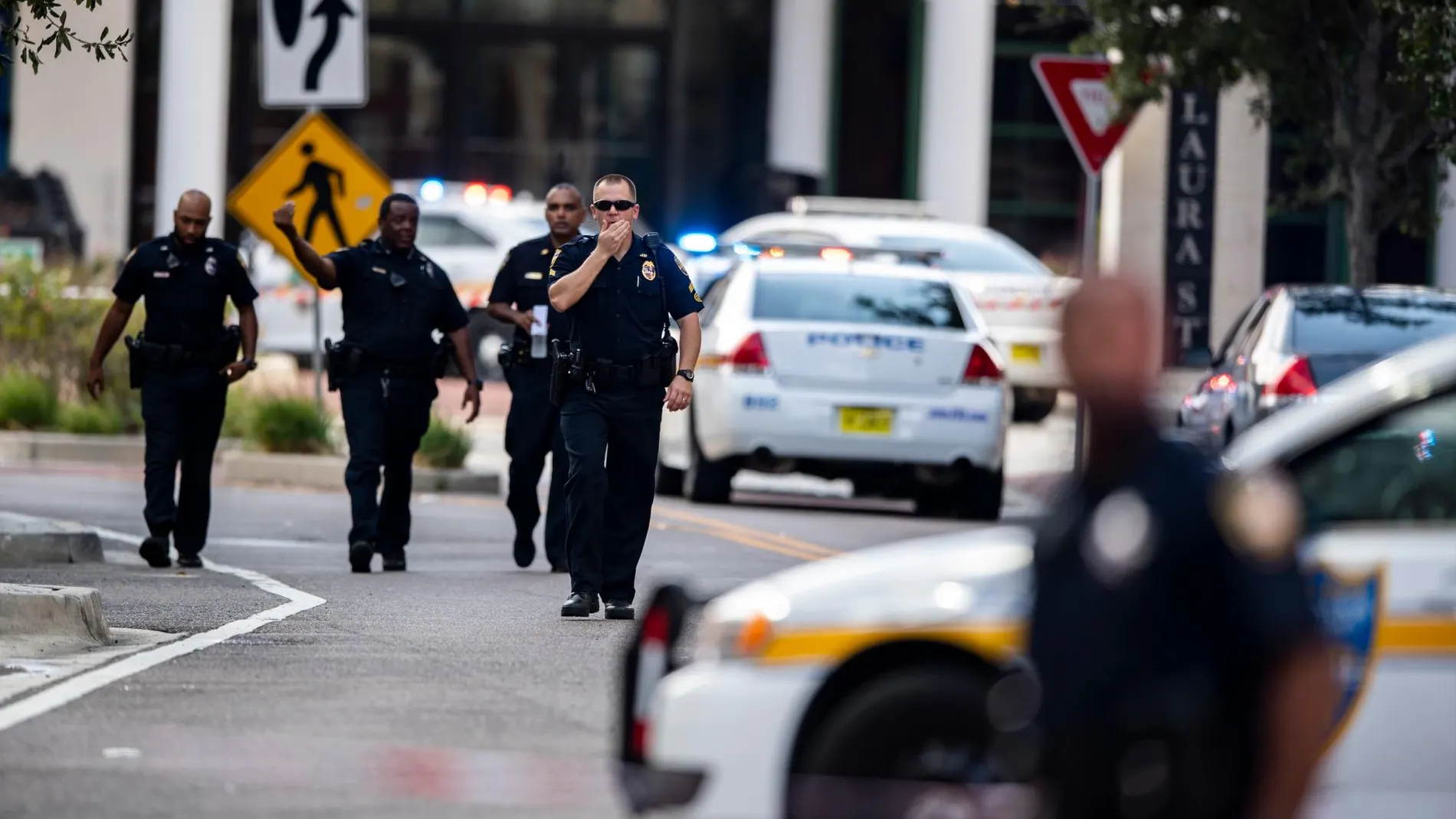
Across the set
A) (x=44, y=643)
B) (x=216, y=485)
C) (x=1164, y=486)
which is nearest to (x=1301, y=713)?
(x=1164, y=486)

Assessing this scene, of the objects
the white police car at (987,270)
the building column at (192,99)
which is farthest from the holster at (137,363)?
the building column at (192,99)

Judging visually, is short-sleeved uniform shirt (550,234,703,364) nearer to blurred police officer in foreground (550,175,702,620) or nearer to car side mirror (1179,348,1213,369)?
blurred police officer in foreground (550,175,702,620)

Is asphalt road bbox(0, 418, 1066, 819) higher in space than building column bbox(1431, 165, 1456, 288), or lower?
lower

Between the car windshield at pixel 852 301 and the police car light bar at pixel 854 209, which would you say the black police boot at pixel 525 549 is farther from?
the police car light bar at pixel 854 209

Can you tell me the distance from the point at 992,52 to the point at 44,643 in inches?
1080

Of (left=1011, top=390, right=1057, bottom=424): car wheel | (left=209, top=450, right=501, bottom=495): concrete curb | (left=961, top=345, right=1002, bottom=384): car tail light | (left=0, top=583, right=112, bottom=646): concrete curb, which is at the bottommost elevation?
(left=209, top=450, right=501, bottom=495): concrete curb

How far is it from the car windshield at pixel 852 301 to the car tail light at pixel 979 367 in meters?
0.24

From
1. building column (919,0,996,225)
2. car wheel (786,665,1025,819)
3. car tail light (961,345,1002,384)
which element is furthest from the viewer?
building column (919,0,996,225)

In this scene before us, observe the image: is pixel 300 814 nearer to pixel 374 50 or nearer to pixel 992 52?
pixel 992 52

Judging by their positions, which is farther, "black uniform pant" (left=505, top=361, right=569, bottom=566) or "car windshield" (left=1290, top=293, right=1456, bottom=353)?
"car windshield" (left=1290, top=293, right=1456, bottom=353)

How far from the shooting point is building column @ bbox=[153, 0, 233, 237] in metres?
34.3

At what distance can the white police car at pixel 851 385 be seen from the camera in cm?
1584

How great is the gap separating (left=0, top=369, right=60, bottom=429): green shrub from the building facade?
44.3 ft

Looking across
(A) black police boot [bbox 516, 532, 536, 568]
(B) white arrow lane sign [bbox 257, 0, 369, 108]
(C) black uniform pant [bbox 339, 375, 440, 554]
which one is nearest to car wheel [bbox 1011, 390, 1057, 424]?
(B) white arrow lane sign [bbox 257, 0, 369, 108]
